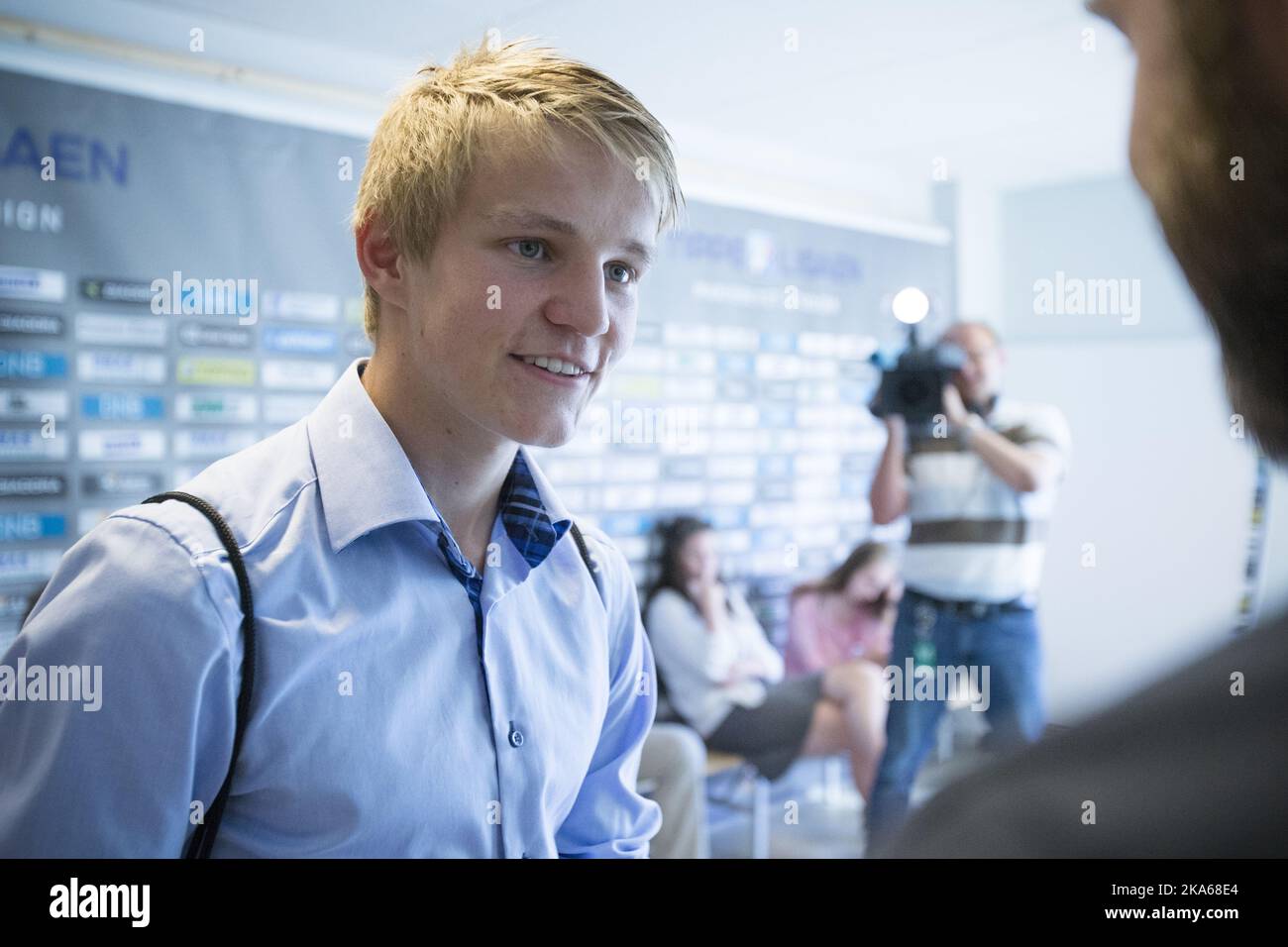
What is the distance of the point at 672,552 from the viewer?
2.27 m

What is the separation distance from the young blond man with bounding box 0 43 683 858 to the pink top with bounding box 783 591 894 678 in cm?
182

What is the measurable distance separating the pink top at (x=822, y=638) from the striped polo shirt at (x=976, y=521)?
498 mm

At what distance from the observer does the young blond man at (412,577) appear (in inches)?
19.5

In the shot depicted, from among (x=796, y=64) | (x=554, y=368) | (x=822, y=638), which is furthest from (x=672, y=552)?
(x=554, y=368)

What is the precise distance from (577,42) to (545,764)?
3.84 feet

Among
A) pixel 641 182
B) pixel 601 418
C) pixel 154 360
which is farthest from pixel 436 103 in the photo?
pixel 601 418

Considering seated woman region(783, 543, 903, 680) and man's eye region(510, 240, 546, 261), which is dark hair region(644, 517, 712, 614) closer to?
seated woman region(783, 543, 903, 680)

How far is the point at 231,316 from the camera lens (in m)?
1.80

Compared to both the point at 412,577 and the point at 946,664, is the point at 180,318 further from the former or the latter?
the point at 946,664

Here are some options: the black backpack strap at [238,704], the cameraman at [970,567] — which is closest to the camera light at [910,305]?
the cameraman at [970,567]

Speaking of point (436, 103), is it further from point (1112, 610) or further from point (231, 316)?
point (1112, 610)

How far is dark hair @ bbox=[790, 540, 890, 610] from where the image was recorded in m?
2.57

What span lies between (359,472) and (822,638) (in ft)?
6.86

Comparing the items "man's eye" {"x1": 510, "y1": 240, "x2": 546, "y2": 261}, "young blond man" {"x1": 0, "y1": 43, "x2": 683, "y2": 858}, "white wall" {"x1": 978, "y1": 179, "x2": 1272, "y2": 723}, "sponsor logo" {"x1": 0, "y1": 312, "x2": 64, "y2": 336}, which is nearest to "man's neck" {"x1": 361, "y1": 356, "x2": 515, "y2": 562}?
"young blond man" {"x1": 0, "y1": 43, "x2": 683, "y2": 858}
